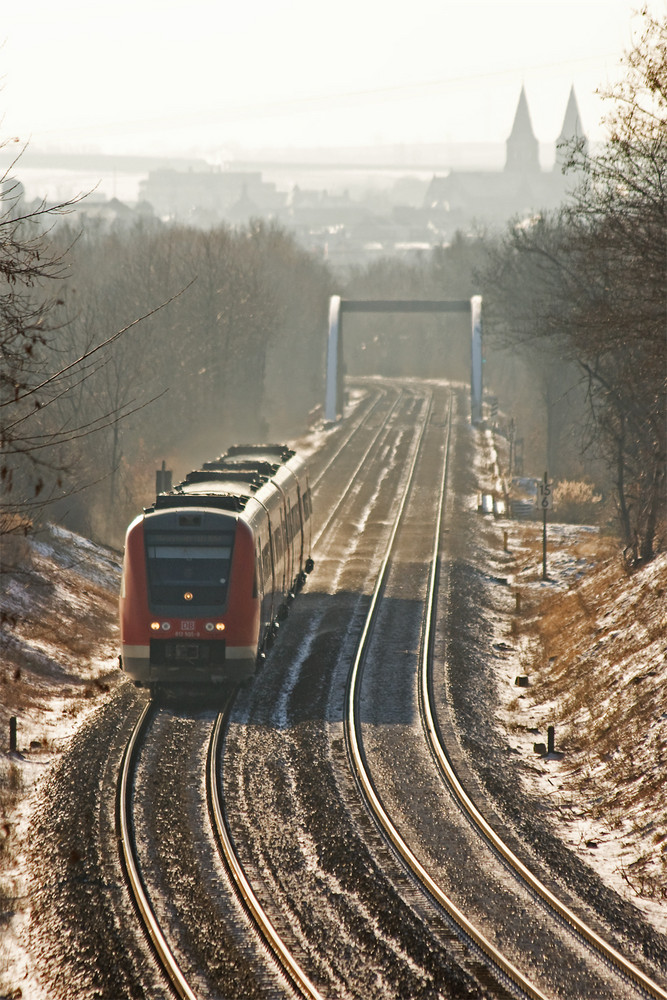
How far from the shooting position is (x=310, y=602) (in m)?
24.7

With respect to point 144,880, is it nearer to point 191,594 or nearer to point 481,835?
point 481,835

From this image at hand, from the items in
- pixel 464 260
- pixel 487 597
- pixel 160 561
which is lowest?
pixel 487 597

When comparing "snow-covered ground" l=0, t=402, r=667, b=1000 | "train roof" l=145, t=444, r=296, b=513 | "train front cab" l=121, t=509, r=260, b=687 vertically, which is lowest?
"snow-covered ground" l=0, t=402, r=667, b=1000

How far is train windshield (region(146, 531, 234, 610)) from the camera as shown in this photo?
671 inches

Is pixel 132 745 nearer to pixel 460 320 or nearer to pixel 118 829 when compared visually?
pixel 118 829

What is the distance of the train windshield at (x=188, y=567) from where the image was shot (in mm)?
17047

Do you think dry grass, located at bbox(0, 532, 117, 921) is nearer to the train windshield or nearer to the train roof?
the train windshield

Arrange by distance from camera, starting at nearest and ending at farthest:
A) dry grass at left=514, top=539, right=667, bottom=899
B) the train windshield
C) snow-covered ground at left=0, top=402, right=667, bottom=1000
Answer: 1. snow-covered ground at left=0, top=402, right=667, bottom=1000
2. dry grass at left=514, top=539, right=667, bottom=899
3. the train windshield

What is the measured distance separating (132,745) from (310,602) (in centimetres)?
967

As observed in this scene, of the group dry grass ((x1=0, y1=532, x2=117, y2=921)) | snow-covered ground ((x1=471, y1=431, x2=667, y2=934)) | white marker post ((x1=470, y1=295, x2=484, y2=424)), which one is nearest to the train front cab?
dry grass ((x1=0, y1=532, x2=117, y2=921))

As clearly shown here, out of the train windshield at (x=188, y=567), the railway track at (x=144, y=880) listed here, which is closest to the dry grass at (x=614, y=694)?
the railway track at (x=144, y=880)

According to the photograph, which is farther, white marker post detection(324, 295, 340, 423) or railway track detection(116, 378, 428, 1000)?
white marker post detection(324, 295, 340, 423)

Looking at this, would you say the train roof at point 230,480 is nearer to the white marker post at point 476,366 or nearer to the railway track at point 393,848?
the railway track at point 393,848


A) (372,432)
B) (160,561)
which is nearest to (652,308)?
(160,561)
